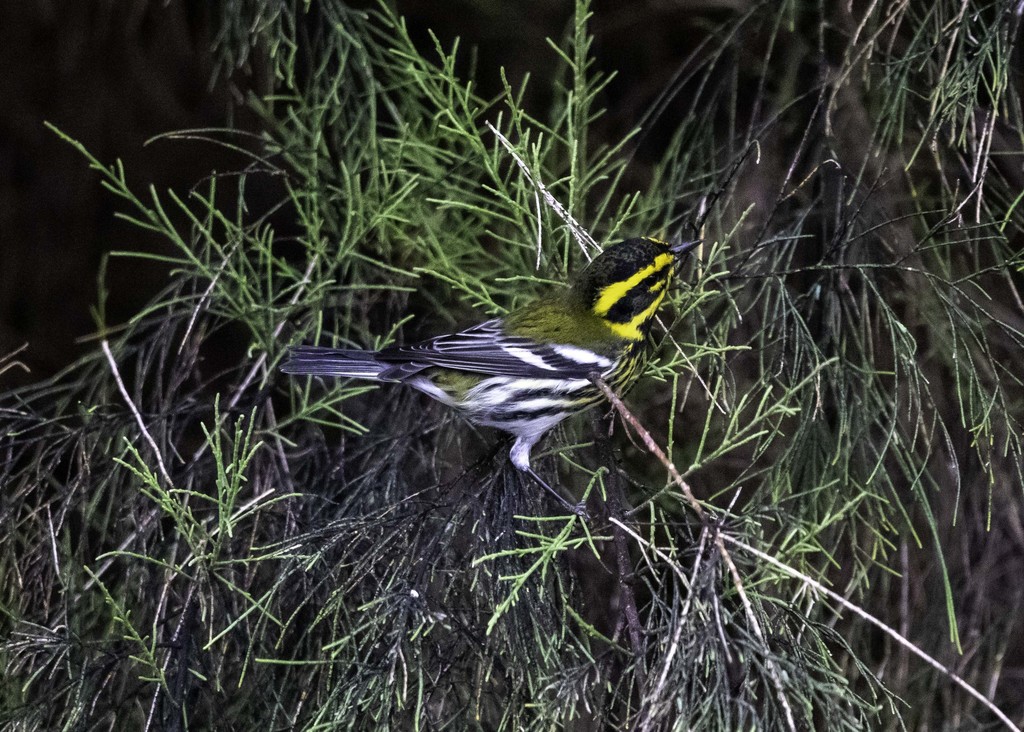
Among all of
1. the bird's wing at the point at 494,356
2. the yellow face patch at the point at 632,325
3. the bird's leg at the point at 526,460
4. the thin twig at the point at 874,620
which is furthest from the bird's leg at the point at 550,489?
the thin twig at the point at 874,620

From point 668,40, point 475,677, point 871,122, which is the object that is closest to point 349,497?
point 475,677

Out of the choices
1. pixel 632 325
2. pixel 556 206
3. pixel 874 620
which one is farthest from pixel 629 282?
pixel 874 620

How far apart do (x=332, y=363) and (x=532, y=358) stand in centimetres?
49

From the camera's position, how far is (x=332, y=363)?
2.61 metres

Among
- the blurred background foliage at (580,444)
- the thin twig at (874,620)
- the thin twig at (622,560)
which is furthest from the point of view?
the blurred background foliage at (580,444)

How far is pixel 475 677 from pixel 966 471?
1.40 metres

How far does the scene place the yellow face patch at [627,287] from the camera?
7.97 feet

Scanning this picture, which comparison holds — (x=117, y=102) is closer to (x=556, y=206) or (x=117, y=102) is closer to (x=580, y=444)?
(x=556, y=206)

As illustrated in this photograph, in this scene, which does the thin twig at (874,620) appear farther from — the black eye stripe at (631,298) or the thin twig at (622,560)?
the black eye stripe at (631,298)

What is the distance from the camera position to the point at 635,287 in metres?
2.50

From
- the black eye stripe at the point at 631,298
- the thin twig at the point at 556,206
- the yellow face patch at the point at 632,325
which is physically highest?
the thin twig at the point at 556,206

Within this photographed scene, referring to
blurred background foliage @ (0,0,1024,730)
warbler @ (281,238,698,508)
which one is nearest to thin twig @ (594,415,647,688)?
blurred background foliage @ (0,0,1024,730)

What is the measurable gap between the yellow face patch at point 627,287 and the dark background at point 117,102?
3.22 ft

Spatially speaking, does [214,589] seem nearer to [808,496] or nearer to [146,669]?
[146,669]
